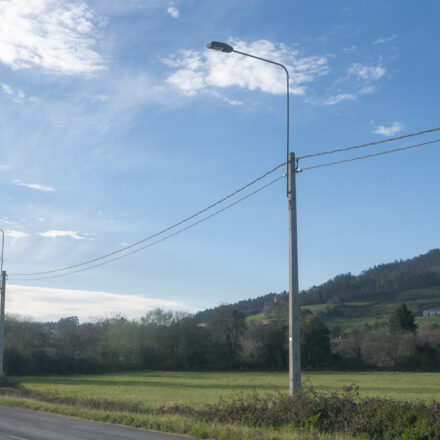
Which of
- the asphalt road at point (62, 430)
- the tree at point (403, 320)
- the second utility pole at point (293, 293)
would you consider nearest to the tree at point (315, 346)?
the tree at point (403, 320)

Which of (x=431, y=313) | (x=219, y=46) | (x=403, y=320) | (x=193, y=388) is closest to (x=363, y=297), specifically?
(x=431, y=313)

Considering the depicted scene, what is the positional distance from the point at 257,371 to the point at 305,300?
88498 mm

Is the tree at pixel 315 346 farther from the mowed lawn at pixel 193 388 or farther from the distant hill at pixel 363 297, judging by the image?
the distant hill at pixel 363 297

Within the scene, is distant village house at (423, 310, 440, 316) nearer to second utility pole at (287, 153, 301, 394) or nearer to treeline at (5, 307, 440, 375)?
treeline at (5, 307, 440, 375)

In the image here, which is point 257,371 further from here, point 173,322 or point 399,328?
point 399,328

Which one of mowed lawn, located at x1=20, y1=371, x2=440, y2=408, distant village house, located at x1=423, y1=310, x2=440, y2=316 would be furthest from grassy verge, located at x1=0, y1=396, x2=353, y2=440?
distant village house, located at x1=423, y1=310, x2=440, y2=316

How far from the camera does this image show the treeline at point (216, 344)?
76625mm

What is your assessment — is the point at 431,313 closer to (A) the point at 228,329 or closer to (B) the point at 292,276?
(A) the point at 228,329

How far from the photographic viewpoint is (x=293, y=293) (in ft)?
44.3

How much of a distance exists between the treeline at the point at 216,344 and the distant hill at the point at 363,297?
42.5m

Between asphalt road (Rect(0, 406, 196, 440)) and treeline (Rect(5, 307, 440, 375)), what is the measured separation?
56.9 meters

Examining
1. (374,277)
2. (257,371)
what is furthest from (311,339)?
(374,277)

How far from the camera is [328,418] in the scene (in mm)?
12203

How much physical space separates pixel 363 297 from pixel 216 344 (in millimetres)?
85495
